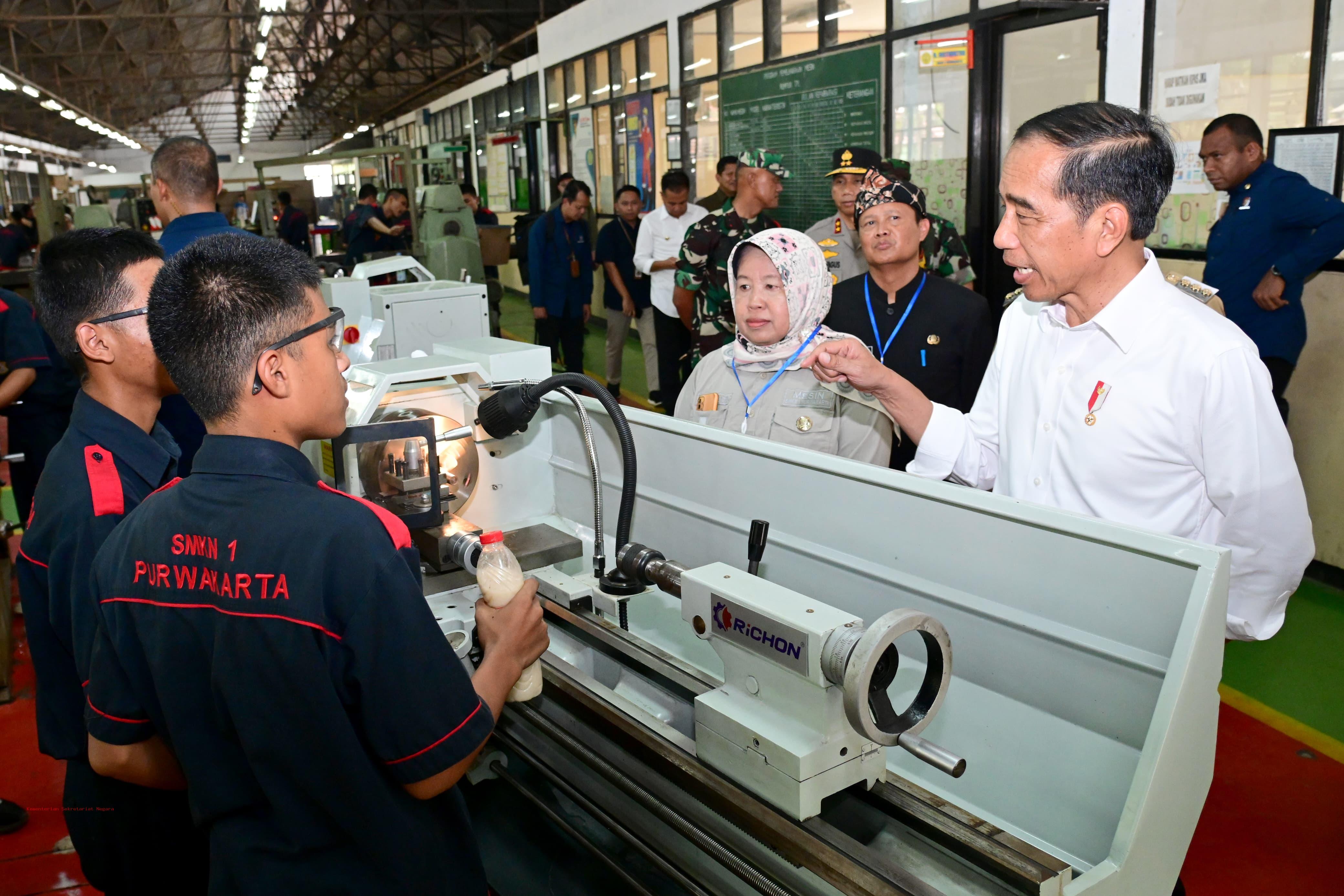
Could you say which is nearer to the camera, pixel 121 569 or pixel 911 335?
pixel 121 569

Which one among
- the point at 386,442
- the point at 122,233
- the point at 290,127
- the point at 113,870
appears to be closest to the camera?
the point at 113,870

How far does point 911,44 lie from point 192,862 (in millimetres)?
4492

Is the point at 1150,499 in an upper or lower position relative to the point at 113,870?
upper

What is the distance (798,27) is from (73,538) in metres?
5.31

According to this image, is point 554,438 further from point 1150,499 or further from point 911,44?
point 911,44

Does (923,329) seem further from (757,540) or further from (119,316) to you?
(119,316)

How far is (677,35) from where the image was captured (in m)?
7.04

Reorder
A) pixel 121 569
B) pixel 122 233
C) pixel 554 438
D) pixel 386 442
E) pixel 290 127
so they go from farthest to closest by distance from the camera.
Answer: pixel 290 127 < pixel 554 438 < pixel 386 442 < pixel 122 233 < pixel 121 569

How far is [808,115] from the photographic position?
215 inches

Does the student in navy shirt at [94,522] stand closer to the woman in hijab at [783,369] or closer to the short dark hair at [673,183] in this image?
the woman in hijab at [783,369]

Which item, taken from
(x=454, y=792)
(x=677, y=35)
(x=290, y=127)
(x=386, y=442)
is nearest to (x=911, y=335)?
(x=386, y=442)

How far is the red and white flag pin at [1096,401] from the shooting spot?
1.40 meters

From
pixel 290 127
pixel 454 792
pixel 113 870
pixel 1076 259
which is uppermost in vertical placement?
pixel 290 127

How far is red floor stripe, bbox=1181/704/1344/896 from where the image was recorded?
191 cm
